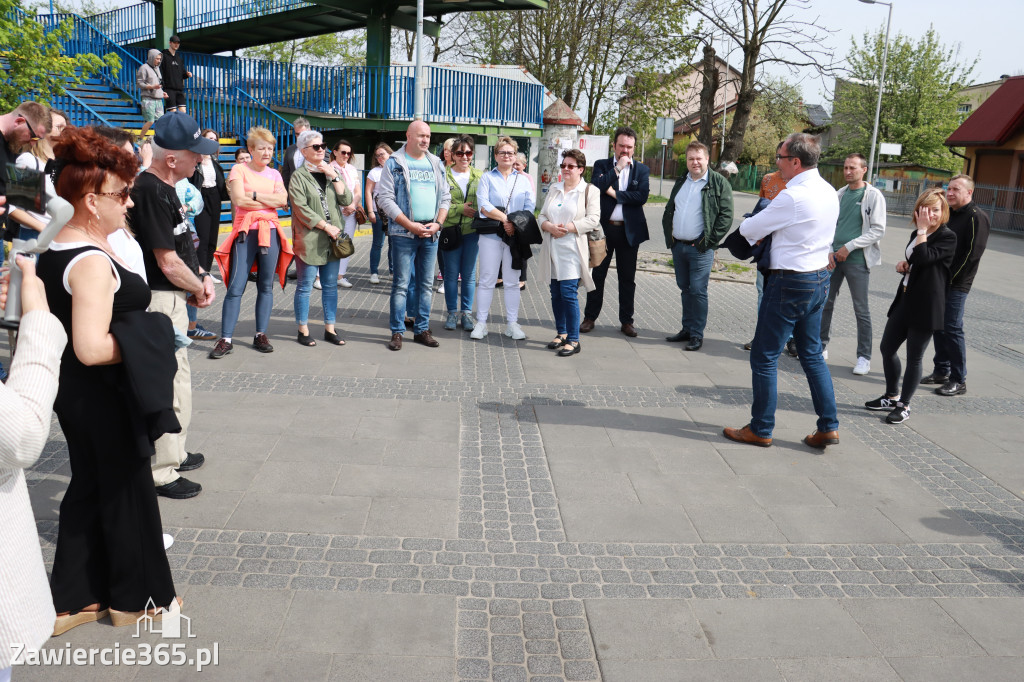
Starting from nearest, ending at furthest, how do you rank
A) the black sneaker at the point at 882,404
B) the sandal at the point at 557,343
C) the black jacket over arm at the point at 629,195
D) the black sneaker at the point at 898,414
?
the black sneaker at the point at 898,414
the black sneaker at the point at 882,404
the sandal at the point at 557,343
the black jacket over arm at the point at 629,195

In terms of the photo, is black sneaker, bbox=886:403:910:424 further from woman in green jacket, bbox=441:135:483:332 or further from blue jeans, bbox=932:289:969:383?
woman in green jacket, bbox=441:135:483:332

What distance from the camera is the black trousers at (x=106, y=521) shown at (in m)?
2.94

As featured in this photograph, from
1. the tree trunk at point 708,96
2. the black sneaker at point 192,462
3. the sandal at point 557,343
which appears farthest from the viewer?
the tree trunk at point 708,96

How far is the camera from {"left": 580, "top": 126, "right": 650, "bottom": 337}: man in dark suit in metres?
8.41

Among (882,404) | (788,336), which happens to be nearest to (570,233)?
(788,336)

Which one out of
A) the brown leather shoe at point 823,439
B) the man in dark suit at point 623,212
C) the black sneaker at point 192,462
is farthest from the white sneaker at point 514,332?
the black sneaker at point 192,462

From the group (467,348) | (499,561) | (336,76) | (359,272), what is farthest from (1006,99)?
(499,561)

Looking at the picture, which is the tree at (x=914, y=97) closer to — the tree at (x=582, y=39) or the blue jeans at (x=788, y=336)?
the tree at (x=582, y=39)

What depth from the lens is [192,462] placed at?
477 centimetres

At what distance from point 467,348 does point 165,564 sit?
16.0 ft

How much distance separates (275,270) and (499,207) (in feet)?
7.12

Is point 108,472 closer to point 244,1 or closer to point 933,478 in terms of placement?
point 933,478

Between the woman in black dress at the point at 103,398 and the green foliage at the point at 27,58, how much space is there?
6.33 metres

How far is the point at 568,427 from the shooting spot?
581cm
